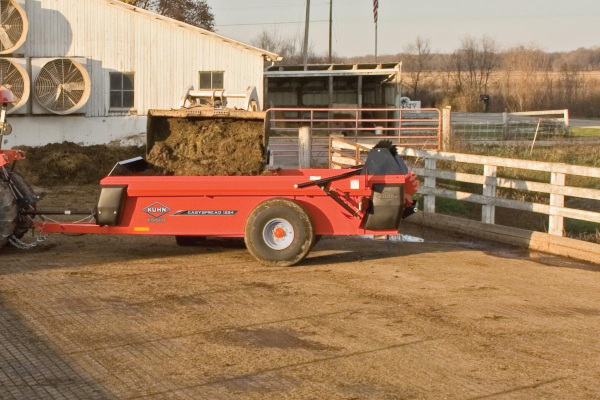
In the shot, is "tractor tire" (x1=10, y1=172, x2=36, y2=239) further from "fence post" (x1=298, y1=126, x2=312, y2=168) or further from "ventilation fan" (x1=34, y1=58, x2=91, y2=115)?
"ventilation fan" (x1=34, y1=58, x2=91, y2=115)

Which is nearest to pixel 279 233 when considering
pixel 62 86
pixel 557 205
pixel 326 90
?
pixel 557 205

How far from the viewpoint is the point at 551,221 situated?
42.7ft

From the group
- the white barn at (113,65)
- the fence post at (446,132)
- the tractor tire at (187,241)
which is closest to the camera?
the tractor tire at (187,241)

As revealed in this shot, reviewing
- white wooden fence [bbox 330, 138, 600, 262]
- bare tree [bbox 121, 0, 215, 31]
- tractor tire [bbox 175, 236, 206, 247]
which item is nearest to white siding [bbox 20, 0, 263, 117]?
white wooden fence [bbox 330, 138, 600, 262]

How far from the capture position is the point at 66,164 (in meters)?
20.2

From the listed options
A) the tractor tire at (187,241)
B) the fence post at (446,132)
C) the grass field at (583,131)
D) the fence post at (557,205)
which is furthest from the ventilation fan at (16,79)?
the grass field at (583,131)

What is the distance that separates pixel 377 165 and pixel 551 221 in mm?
3331

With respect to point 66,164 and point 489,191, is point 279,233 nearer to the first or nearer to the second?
point 489,191

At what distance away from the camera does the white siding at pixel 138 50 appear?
24812 mm

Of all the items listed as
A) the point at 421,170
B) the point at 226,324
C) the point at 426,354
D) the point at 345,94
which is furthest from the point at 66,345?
the point at 345,94

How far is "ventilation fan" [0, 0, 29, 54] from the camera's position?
23.8 meters

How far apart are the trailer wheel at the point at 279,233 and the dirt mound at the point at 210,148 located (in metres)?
0.85

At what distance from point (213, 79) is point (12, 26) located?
5.32m

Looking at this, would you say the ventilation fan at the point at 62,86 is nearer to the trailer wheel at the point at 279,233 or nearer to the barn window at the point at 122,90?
the barn window at the point at 122,90
